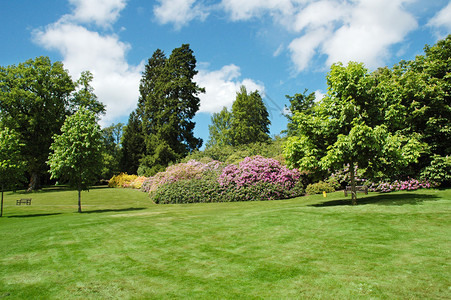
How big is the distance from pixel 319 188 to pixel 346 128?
31.6 ft

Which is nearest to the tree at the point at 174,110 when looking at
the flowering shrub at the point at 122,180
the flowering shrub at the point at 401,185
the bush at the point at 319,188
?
the flowering shrub at the point at 122,180

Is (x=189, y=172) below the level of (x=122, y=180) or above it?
above

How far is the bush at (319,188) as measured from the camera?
21.7m

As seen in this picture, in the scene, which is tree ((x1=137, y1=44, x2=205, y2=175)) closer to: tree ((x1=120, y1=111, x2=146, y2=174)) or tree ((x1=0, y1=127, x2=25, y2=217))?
tree ((x1=120, y1=111, x2=146, y2=174))

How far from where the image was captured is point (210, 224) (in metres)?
10.4

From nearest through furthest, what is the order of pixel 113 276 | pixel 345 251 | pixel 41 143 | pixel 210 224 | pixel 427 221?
pixel 113 276 → pixel 345 251 → pixel 427 221 → pixel 210 224 → pixel 41 143

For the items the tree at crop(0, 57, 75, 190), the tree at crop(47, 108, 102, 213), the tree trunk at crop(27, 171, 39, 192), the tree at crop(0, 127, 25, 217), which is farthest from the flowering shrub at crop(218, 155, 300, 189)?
the tree trunk at crop(27, 171, 39, 192)

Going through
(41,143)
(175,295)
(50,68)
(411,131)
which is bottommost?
(175,295)

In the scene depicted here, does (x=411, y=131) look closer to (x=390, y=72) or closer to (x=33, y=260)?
(x=390, y=72)

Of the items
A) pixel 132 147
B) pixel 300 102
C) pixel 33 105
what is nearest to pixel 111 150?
pixel 132 147

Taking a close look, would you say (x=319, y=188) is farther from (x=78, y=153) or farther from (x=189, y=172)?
(x=78, y=153)

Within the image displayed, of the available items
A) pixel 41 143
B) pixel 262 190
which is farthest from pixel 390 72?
pixel 41 143

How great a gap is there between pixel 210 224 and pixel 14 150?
55.9 feet

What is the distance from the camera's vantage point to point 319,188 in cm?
2173
